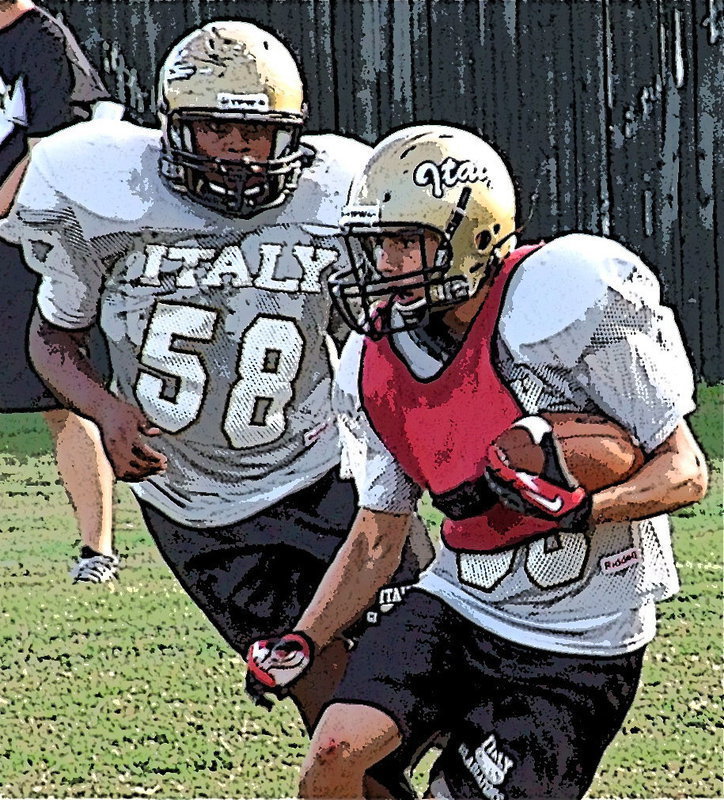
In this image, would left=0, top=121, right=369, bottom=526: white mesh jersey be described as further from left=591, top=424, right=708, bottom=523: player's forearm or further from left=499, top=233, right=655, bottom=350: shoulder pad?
left=591, top=424, right=708, bottom=523: player's forearm

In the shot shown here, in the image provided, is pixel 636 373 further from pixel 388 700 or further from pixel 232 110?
pixel 232 110

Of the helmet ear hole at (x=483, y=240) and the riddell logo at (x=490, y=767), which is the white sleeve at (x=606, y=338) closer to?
the helmet ear hole at (x=483, y=240)

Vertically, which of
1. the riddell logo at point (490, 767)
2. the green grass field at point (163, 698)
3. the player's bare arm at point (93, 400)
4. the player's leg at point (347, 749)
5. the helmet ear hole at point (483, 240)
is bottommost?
the green grass field at point (163, 698)

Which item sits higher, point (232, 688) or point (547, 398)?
point (547, 398)

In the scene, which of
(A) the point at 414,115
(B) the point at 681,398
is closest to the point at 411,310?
(B) the point at 681,398

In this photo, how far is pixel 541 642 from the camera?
3059 millimetres

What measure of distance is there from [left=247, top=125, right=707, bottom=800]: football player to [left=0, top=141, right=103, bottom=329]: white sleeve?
131 centimetres

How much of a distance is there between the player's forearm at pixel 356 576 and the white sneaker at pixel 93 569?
3.27 m

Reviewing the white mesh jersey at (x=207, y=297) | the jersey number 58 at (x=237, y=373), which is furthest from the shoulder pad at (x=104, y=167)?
the jersey number 58 at (x=237, y=373)

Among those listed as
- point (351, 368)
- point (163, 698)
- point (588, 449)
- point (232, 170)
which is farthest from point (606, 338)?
point (163, 698)

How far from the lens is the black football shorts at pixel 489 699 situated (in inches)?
118

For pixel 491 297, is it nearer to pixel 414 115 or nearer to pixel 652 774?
pixel 652 774

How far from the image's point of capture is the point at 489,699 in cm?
305

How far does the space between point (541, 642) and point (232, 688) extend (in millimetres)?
2346
